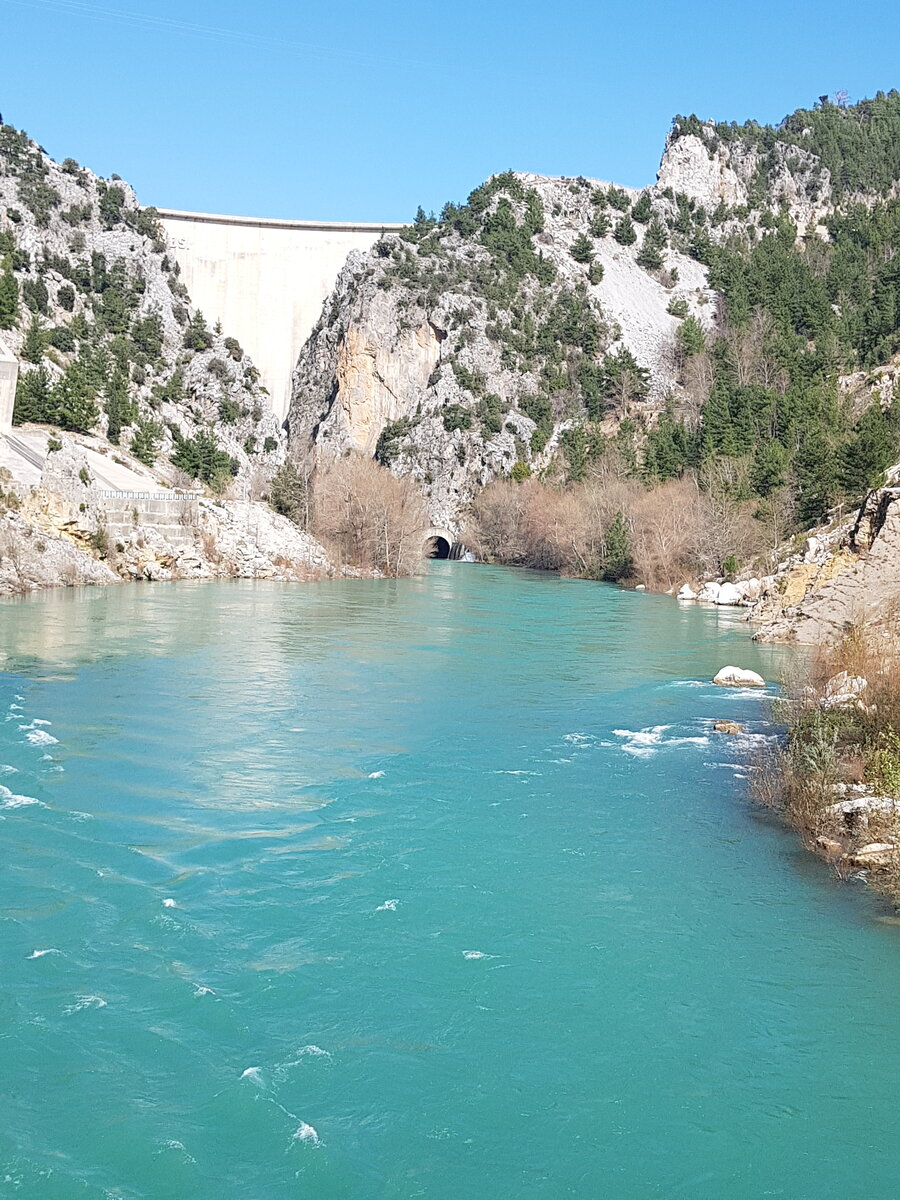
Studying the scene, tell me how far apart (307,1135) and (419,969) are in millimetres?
2569

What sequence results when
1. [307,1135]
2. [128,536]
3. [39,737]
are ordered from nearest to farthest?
[307,1135]
[39,737]
[128,536]

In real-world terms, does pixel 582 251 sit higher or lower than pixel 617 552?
higher

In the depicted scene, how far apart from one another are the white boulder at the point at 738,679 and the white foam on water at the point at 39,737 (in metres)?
14.1

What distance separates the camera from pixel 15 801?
1434 centimetres

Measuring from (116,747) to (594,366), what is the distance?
278 feet

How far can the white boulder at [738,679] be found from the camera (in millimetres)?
24873

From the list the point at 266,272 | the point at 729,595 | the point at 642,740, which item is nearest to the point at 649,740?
the point at 642,740

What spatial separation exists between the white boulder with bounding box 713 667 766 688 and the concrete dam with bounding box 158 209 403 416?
79.3 meters

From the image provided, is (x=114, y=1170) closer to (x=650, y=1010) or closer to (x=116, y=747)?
(x=650, y=1010)

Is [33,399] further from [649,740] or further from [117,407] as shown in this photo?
[649,740]

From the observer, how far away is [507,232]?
337 ft

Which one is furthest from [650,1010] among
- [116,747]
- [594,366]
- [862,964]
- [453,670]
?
[594,366]

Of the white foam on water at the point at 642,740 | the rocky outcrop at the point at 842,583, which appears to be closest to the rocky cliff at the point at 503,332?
the rocky outcrop at the point at 842,583

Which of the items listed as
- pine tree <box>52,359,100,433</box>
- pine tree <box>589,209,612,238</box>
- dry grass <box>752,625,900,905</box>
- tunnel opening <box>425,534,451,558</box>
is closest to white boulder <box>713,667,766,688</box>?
dry grass <box>752,625,900,905</box>
